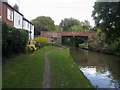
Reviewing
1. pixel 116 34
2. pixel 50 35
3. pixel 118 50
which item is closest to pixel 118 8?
pixel 116 34

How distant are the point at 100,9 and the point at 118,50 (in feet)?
38.4

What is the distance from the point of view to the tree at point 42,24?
59938 mm

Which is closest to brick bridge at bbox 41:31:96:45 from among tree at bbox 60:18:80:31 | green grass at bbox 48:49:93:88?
tree at bbox 60:18:80:31

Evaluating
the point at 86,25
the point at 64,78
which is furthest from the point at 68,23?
the point at 64,78

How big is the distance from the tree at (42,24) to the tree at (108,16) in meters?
42.1

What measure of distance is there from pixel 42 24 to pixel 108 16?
48.8m

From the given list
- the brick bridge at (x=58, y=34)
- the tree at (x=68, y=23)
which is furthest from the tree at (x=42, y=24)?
the tree at (x=68, y=23)

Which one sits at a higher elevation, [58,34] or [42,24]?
[42,24]

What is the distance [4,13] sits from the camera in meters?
18.5

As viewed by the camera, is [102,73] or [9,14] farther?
[9,14]

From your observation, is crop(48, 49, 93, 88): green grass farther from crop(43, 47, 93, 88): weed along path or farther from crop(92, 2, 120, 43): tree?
crop(92, 2, 120, 43): tree

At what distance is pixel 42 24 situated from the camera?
6475cm

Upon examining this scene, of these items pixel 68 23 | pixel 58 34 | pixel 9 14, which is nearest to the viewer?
pixel 9 14

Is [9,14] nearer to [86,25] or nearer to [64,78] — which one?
[64,78]
